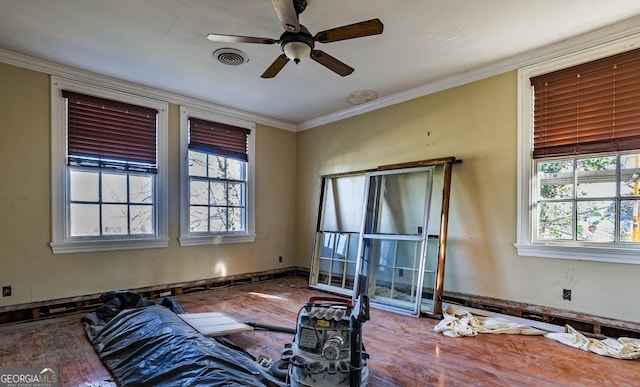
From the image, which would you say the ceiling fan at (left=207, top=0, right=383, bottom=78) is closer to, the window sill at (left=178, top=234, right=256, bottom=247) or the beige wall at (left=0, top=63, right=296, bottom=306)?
the beige wall at (left=0, top=63, right=296, bottom=306)

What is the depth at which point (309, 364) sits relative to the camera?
1915 millimetres

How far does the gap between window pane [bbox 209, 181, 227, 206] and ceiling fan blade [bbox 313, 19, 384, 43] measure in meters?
3.25

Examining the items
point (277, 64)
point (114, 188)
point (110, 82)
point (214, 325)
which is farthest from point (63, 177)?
point (277, 64)

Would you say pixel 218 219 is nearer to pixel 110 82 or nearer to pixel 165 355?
pixel 110 82

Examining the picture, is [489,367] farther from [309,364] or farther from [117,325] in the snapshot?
[117,325]

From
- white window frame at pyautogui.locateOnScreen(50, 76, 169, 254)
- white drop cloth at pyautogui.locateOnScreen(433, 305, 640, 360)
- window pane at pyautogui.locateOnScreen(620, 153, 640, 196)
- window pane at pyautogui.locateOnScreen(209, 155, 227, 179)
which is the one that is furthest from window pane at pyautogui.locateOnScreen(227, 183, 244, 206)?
window pane at pyautogui.locateOnScreen(620, 153, 640, 196)

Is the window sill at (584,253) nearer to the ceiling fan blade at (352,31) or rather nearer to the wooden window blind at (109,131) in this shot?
the ceiling fan blade at (352,31)

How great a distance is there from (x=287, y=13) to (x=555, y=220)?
3.22 metres

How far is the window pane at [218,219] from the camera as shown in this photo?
5086 mm

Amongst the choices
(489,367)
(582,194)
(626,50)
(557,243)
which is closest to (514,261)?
(557,243)

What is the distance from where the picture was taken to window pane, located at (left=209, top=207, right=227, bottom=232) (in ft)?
16.7

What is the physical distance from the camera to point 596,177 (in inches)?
124

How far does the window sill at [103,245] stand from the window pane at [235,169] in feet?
4.57

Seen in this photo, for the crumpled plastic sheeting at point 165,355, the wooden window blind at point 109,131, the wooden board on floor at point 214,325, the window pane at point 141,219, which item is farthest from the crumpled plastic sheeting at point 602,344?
the wooden window blind at point 109,131
